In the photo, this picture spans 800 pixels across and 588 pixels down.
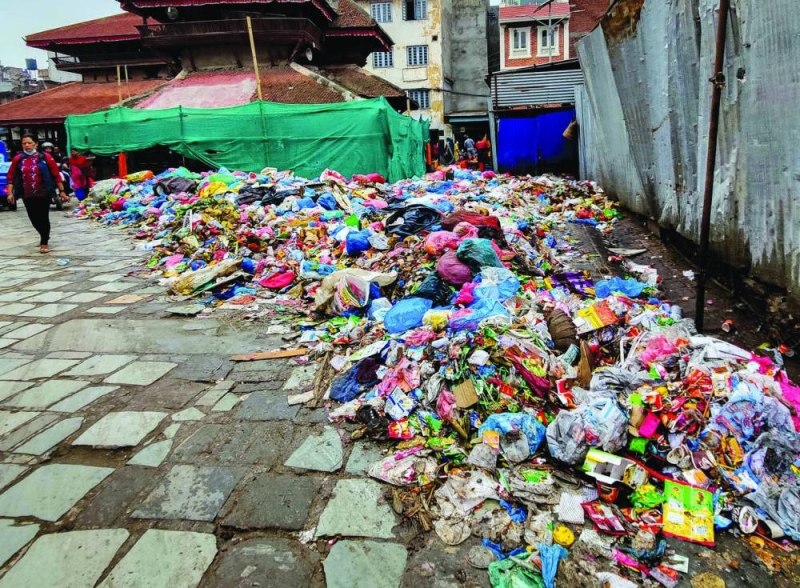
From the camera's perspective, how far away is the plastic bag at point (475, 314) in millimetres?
3521

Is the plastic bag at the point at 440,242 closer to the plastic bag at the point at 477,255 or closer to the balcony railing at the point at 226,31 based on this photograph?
the plastic bag at the point at 477,255

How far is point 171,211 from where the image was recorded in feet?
32.4

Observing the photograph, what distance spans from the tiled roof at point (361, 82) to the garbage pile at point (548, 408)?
14.4 meters

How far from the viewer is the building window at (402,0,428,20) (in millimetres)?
30375

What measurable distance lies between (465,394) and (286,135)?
11459mm

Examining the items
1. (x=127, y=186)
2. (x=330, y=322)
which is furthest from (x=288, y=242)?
(x=127, y=186)

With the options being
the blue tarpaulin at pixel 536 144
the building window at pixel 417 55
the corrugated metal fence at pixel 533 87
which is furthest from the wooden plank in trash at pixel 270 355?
the building window at pixel 417 55

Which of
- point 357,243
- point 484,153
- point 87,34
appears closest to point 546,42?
Result: point 484,153

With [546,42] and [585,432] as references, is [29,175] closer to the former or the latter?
[585,432]

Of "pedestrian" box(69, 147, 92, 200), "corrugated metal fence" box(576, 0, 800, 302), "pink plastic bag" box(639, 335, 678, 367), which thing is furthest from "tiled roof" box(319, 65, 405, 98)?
"pink plastic bag" box(639, 335, 678, 367)

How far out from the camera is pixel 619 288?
456cm

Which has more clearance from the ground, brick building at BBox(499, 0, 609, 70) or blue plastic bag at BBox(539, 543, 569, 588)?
brick building at BBox(499, 0, 609, 70)

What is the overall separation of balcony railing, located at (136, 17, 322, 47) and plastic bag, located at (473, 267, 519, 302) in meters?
16.0

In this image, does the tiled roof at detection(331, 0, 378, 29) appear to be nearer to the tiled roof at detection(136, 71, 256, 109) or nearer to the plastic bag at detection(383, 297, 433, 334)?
the tiled roof at detection(136, 71, 256, 109)
